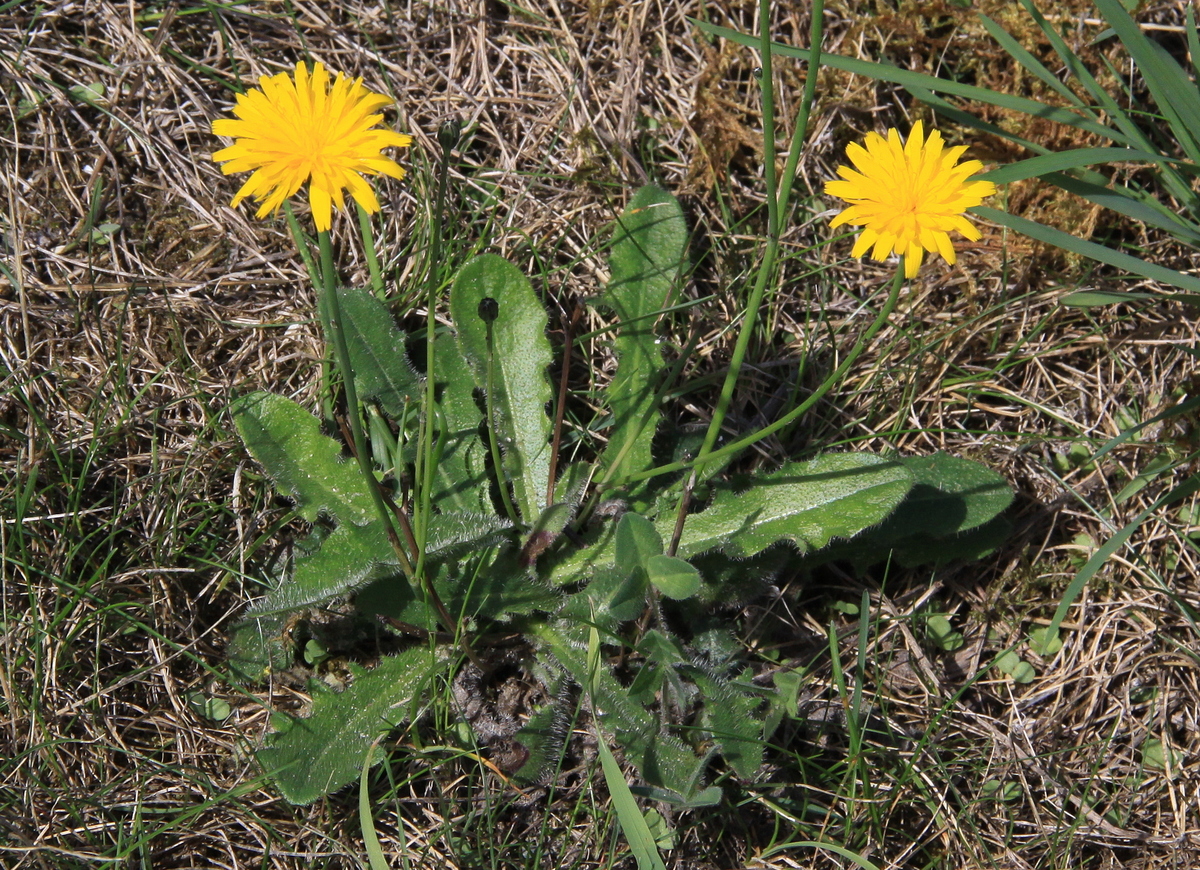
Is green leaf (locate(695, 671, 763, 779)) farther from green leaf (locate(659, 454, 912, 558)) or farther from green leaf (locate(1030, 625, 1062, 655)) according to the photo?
green leaf (locate(1030, 625, 1062, 655))

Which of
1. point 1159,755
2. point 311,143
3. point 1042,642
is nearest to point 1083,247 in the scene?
point 1042,642

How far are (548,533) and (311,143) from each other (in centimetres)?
125

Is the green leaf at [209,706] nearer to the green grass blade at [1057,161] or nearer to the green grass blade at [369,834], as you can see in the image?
the green grass blade at [369,834]

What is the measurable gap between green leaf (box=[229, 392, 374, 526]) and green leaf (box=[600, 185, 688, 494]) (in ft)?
2.53

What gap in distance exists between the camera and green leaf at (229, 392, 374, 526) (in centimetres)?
252

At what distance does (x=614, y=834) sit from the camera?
223cm

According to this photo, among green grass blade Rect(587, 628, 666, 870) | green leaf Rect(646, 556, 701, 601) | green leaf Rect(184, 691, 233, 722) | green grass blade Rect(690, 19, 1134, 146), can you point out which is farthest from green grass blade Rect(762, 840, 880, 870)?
green grass blade Rect(690, 19, 1134, 146)

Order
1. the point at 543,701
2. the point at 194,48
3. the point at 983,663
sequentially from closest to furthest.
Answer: the point at 543,701
the point at 983,663
the point at 194,48

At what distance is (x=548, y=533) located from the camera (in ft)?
8.21

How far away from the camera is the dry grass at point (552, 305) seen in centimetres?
238

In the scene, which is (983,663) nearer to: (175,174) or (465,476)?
(465,476)

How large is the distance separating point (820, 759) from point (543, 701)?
80cm

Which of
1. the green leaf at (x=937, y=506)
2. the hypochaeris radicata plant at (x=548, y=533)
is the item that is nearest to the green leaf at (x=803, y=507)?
the hypochaeris radicata plant at (x=548, y=533)

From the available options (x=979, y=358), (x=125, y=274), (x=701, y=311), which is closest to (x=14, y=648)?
(x=125, y=274)
